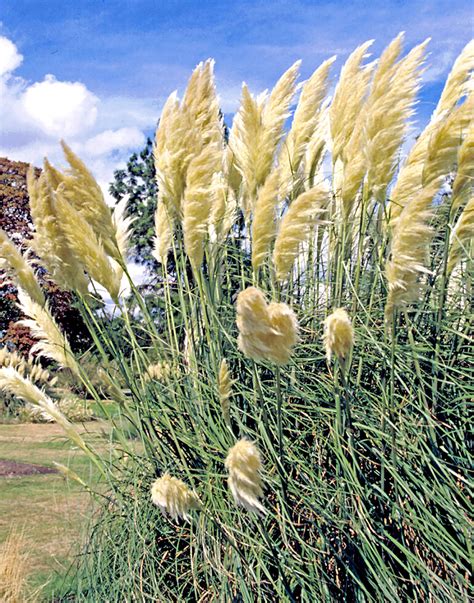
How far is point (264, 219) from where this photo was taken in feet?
7.52

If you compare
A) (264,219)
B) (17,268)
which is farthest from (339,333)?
(17,268)

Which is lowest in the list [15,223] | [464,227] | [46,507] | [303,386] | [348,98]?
[46,507]

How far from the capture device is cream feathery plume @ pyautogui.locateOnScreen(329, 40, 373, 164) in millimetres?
2902

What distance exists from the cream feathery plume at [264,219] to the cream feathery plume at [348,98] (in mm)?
766

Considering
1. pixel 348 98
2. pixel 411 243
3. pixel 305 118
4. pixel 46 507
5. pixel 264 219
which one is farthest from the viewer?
pixel 46 507

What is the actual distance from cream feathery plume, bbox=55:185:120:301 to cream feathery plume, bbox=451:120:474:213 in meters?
1.26

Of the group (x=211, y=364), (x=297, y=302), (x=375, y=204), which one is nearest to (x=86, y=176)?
(x=211, y=364)

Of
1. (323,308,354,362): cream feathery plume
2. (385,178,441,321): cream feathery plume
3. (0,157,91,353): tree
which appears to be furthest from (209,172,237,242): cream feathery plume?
(0,157,91,353): tree

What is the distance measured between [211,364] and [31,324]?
794mm

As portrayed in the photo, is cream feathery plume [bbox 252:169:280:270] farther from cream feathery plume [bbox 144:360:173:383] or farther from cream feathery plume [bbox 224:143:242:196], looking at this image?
cream feathery plume [bbox 224:143:242:196]

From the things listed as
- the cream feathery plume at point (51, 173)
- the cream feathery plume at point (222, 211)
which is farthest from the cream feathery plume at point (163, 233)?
the cream feathery plume at point (51, 173)

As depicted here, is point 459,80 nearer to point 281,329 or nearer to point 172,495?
point 281,329

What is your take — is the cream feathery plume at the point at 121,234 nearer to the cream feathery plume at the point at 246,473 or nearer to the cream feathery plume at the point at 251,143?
the cream feathery plume at the point at 251,143

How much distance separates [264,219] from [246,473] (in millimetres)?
922
